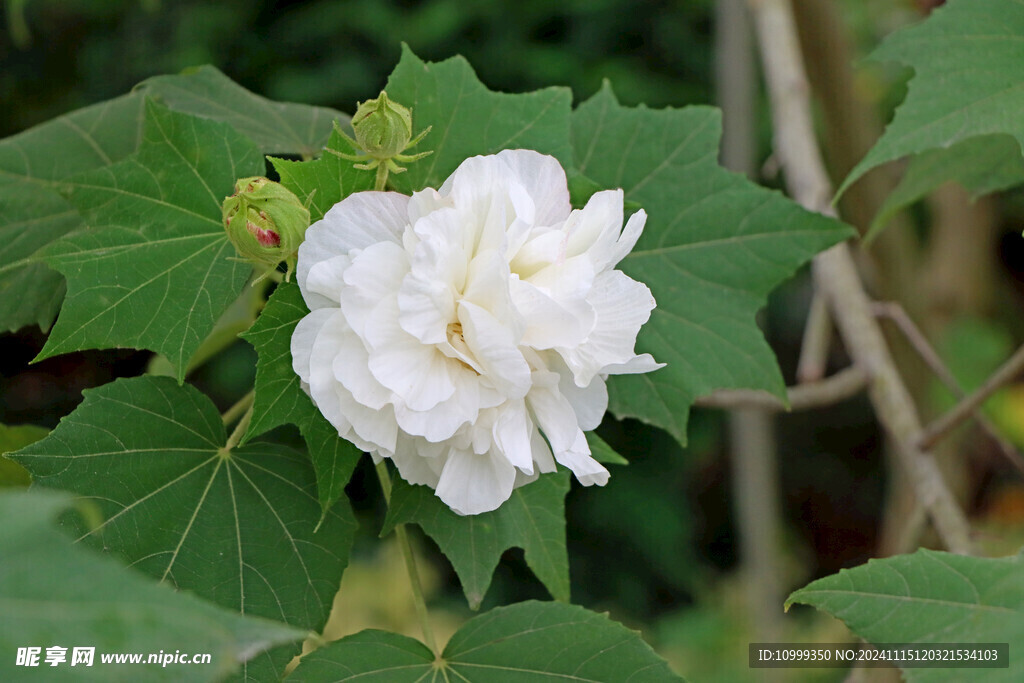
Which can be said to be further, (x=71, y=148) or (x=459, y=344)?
(x=71, y=148)

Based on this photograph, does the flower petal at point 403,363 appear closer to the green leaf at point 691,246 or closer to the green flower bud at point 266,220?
the green flower bud at point 266,220

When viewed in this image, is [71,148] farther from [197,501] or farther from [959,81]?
[959,81]

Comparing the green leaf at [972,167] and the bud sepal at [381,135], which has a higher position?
the bud sepal at [381,135]

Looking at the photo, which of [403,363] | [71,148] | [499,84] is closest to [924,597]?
[403,363]

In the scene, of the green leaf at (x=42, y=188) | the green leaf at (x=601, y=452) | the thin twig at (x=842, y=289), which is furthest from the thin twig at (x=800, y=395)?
the green leaf at (x=42, y=188)

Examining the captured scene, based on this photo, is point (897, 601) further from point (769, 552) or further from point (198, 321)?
point (769, 552)

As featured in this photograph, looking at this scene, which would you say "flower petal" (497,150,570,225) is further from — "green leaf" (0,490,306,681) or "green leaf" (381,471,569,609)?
"green leaf" (0,490,306,681)

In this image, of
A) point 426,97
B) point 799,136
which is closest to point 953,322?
point 799,136
